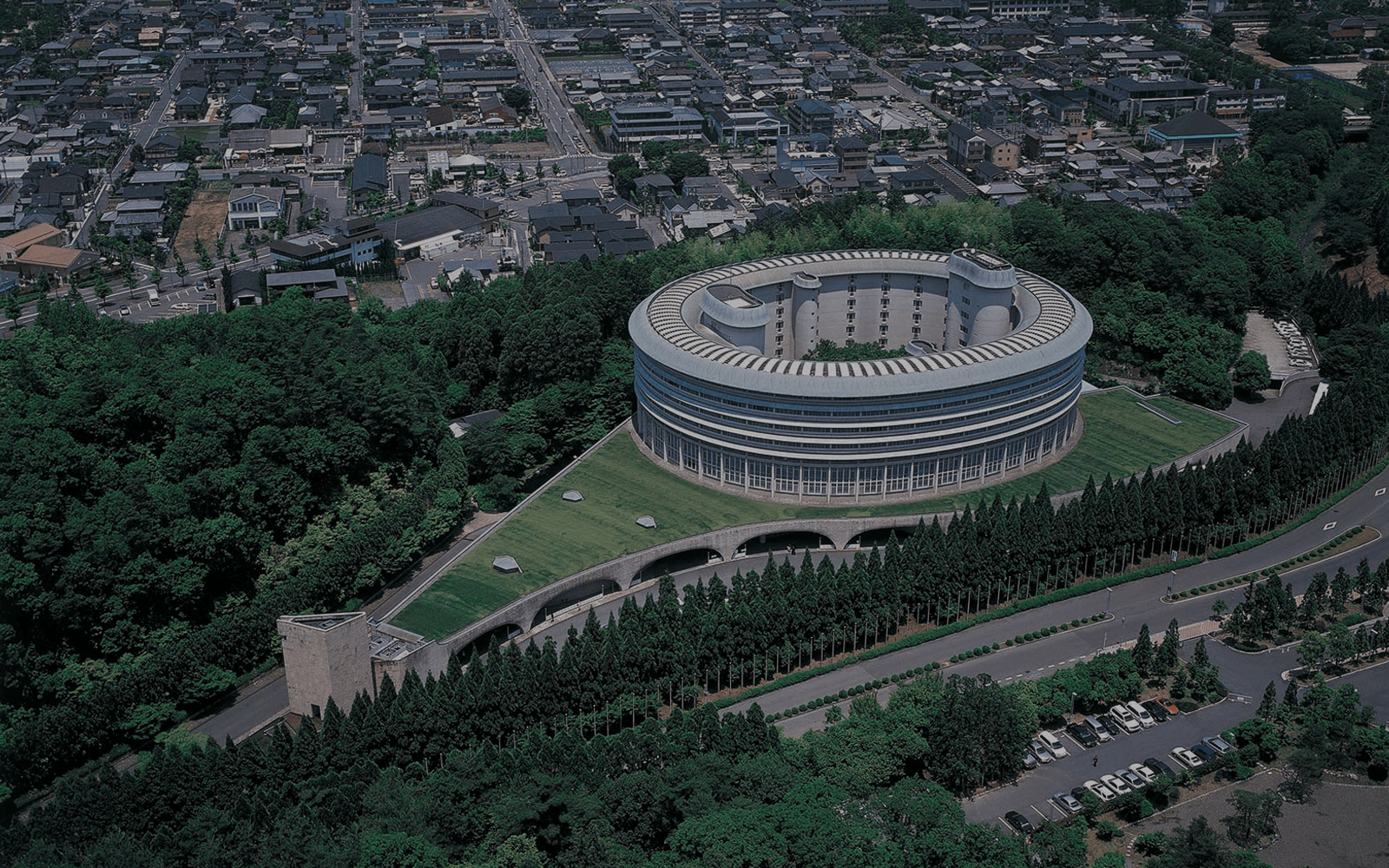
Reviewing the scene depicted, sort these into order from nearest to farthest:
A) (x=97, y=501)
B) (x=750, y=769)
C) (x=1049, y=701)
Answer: (x=750, y=769), (x=1049, y=701), (x=97, y=501)

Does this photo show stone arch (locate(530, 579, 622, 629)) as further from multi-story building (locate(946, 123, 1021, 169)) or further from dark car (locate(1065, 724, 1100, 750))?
multi-story building (locate(946, 123, 1021, 169))

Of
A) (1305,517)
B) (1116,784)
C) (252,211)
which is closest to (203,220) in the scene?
(252,211)

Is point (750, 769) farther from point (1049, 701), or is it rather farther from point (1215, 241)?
point (1215, 241)

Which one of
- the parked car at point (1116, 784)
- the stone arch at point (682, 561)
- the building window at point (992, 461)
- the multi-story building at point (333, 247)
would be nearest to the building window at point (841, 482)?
the stone arch at point (682, 561)

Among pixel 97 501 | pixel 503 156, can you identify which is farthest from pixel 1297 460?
pixel 503 156

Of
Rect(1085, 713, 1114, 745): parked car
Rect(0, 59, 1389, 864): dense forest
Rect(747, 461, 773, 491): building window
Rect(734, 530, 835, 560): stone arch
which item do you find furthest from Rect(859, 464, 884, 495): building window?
Rect(1085, 713, 1114, 745): parked car
